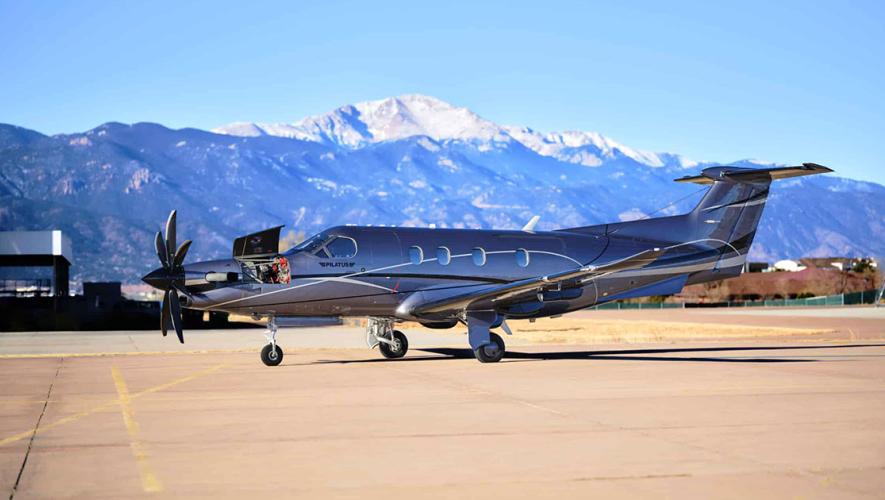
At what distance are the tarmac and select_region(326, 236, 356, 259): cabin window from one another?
2.69 metres

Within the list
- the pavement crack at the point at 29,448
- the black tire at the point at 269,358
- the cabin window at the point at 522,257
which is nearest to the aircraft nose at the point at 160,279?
the black tire at the point at 269,358

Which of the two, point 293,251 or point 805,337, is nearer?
point 293,251

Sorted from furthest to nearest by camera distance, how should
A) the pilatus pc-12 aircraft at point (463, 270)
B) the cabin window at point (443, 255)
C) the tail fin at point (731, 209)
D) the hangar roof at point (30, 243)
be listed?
1. the hangar roof at point (30, 243)
2. the tail fin at point (731, 209)
3. the cabin window at point (443, 255)
4. the pilatus pc-12 aircraft at point (463, 270)

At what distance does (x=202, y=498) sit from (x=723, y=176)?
2259 centimetres

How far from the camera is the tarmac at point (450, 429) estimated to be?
9.97 metres

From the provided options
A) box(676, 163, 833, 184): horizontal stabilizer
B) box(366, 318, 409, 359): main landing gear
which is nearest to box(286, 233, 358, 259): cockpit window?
box(366, 318, 409, 359): main landing gear

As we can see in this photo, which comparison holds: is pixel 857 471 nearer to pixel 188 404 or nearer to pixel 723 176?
pixel 188 404

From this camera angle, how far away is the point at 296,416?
49.4 feet

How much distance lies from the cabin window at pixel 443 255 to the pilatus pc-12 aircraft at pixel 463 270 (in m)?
0.03

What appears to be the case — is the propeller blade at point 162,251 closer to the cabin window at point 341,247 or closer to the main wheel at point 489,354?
the cabin window at point 341,247

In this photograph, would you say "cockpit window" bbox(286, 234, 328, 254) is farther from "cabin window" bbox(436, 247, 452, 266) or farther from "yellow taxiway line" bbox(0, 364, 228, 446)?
"yellow taxiway line" bbox(0, 364, 228, 446)

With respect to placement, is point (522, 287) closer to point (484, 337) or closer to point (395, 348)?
point (484, 337)

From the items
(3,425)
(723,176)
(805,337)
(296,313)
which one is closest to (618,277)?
(723,176)

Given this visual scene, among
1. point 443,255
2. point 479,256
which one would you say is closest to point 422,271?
point 443,255
